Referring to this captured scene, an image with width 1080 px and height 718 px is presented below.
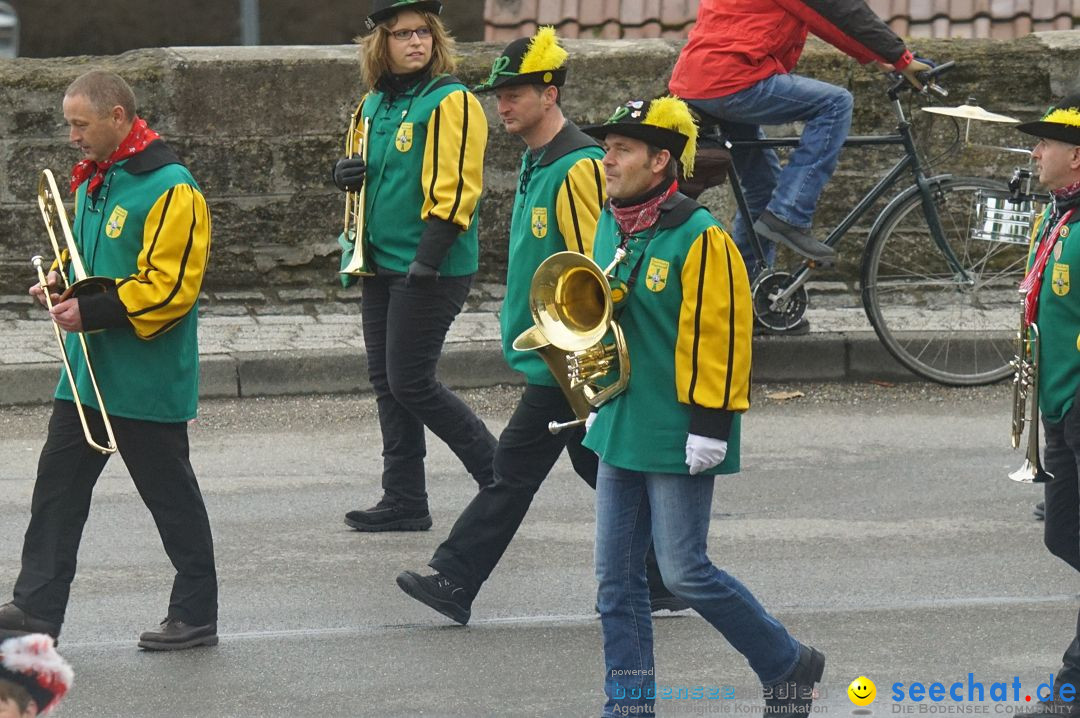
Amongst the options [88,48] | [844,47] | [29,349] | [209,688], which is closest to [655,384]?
[209,688]

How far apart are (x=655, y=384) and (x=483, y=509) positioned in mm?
1316

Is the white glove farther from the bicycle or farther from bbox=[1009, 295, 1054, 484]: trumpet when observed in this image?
the bicycle

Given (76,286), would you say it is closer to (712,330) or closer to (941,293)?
(712,330)

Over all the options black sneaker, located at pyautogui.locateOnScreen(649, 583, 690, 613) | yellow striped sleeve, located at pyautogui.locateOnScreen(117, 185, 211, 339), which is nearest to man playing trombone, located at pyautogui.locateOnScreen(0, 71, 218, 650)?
yellow striped sleeve, located at pyautogui.locateOnScreen(117, 185, 211, 339)

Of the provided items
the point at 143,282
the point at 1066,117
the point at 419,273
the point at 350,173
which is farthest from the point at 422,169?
the point at 1066,117

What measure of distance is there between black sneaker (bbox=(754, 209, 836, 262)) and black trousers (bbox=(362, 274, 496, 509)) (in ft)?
7.50

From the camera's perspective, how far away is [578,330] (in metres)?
4.93

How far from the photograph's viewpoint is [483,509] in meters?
5.93

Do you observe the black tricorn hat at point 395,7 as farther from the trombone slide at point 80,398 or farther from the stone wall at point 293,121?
the stone wall at point 293,121

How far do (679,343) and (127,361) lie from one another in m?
1.82

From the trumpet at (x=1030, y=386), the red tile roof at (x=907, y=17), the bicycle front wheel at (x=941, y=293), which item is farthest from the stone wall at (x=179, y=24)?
the trumpet at (x=1030, y=386)

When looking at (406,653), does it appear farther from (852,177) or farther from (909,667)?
(852,177)

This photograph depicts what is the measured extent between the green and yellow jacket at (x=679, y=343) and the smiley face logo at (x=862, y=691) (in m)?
0.88

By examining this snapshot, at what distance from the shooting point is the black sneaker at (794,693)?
15.9 feet
